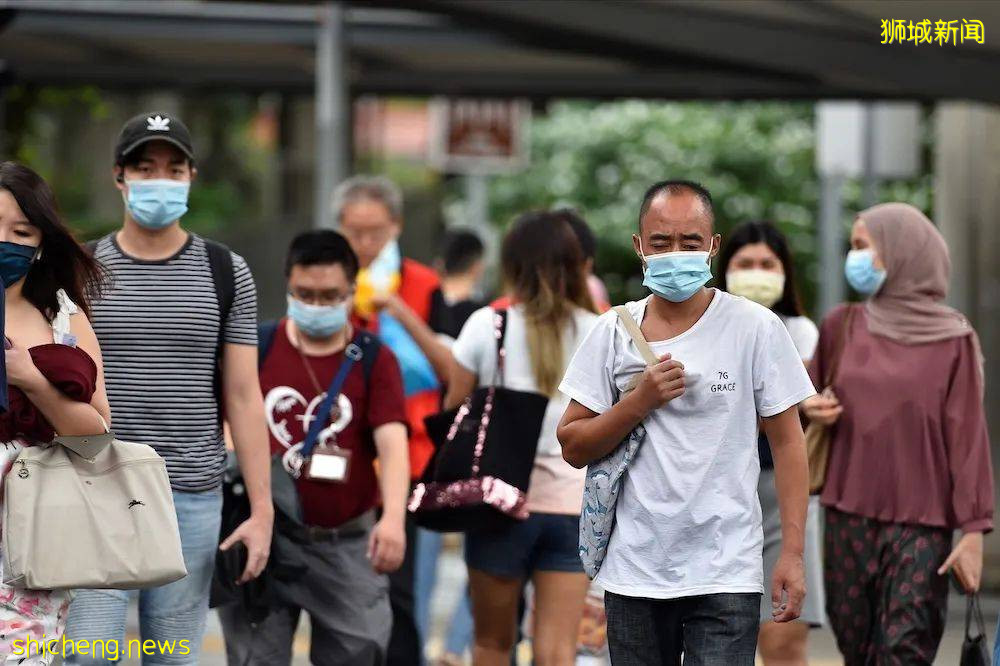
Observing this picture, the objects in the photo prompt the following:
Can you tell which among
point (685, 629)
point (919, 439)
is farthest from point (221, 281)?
point (919, 439)

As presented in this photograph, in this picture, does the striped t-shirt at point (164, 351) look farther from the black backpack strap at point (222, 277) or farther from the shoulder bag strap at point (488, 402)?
the shoulder bag strap at point (488, 402)

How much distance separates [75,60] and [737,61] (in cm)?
524

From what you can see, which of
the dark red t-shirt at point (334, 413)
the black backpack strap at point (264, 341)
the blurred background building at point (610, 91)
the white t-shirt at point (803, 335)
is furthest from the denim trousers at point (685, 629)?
the blurred background building at point (610, 91)

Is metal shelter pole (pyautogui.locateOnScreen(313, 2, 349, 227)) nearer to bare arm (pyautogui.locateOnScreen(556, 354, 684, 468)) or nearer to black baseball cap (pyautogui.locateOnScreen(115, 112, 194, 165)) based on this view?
black baseball cap (pyautogui.locateOnScreen(115, 112, 194, 165))

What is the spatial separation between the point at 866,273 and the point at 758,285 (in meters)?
0.51

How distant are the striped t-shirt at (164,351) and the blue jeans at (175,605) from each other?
9 centimetres

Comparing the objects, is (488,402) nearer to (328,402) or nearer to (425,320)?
(328,402)

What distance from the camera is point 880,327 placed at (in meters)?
6.17

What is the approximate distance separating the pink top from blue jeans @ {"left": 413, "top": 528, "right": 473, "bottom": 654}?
8.85 ft

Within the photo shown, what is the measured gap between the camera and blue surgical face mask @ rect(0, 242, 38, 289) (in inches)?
183

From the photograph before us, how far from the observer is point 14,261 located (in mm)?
4660

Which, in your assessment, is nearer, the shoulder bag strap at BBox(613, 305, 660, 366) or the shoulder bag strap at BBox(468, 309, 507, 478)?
the shoulder bag strap at BBox(613, 305, 660, 366)

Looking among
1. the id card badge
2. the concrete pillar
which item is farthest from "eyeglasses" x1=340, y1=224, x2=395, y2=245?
the concrete pillar

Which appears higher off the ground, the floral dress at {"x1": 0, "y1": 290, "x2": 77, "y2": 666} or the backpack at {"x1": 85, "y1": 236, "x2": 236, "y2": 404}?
the backpack at {"x1": 85, "y1": 236, "x2": 236, "y2": 404}
